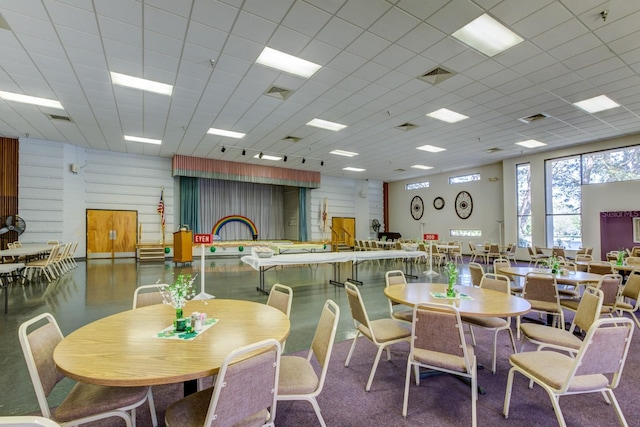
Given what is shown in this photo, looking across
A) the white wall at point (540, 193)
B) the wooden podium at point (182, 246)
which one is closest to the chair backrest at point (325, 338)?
the wooden podium at point (182, 246)

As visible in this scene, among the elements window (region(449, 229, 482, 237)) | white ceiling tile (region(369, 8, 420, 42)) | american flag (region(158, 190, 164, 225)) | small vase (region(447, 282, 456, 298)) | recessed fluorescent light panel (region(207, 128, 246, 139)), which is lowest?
small vase (region(447, 282, 456, 298))

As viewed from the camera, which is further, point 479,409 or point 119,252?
point 119,252

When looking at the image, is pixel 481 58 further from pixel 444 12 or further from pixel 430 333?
pixel 430 333

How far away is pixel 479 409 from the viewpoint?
2.25 metres

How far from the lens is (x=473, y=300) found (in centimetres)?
279

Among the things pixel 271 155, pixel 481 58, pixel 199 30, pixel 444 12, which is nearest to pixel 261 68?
pixel 199 30

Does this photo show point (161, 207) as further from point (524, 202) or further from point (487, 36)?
point (524, 202)

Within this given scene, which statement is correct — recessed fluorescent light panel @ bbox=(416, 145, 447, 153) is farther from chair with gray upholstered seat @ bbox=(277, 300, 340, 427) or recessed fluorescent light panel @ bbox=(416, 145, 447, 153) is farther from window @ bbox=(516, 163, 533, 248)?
chair with gray upholstered seat @ bbox=(277, 300, 340, 427)

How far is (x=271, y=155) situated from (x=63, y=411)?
10.6 metres

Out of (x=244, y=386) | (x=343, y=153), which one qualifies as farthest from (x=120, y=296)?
(x=343, y=153)

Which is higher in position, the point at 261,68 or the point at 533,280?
the point at 261,68

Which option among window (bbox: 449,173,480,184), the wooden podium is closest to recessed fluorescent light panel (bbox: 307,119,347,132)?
the wooden podium

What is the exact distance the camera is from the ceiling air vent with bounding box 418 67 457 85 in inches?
203

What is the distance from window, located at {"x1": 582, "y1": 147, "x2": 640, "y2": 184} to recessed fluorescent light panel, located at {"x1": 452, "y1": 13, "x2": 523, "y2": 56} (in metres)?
7.98
